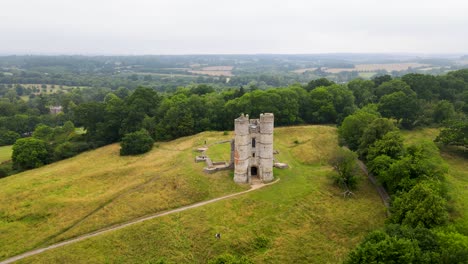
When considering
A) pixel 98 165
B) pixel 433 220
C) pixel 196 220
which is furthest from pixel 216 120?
pixel 433 220

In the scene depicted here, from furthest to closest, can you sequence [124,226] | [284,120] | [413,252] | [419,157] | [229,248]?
[284,120]
[419,157]
[124,226]
[229,248]
[413,252]

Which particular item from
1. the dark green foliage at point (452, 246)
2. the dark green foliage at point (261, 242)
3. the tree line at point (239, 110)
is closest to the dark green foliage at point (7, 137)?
the tree line at point (239, 110)

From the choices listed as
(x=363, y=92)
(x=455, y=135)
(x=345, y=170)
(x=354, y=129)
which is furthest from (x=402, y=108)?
(x=345, y=170)

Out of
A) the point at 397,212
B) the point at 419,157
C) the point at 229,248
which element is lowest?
the point at 229,248

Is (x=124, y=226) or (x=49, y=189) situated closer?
(x=124, y=226)

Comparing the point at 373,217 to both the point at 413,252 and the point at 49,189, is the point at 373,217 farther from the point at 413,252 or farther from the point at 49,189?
the point at 49,189

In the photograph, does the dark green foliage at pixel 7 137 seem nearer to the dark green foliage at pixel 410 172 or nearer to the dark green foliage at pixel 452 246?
the dark green foliage at pixel 410 172
